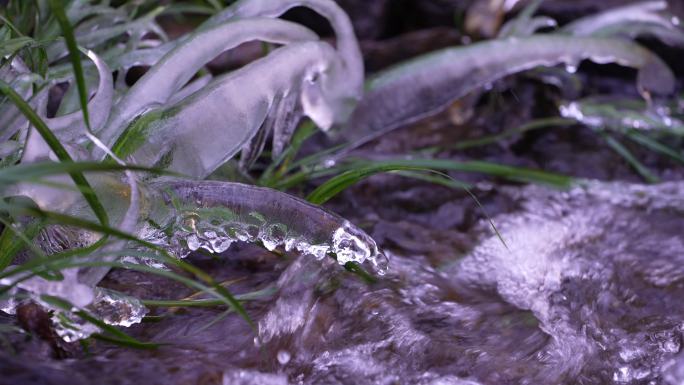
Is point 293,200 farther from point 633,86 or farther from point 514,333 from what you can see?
point 633,86

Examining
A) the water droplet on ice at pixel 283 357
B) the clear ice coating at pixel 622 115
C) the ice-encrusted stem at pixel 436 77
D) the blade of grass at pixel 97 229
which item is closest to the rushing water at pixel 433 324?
the water droplet on ice at pixel 283 357

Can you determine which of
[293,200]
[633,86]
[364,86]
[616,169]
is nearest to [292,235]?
[293,200]

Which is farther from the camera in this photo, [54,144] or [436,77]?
[436,77]

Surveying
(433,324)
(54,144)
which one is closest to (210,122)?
(54,144)

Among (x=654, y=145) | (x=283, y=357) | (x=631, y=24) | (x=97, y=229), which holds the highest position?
(x=97, y=229)

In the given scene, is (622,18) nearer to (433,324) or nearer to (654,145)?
(654,145)

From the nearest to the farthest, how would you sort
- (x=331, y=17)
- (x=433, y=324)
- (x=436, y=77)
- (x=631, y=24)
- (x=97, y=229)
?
(x=97, y=229) < (x=433, y=324) < (x=331, y=17) < (x=436, y=77) < (x=631, y=24)
